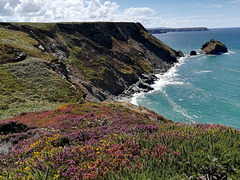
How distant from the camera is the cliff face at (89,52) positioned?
171 ft

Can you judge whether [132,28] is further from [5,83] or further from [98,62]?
[5,83]

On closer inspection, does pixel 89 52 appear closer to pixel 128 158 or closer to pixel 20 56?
pixel 20 56

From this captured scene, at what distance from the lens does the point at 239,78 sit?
87.6 metres

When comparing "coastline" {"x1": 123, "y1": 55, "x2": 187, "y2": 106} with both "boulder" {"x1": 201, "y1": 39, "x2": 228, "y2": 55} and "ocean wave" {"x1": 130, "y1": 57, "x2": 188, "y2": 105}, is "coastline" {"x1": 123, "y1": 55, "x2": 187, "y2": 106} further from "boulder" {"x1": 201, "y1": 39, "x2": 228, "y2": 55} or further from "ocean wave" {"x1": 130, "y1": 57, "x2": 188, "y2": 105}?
"boulder" {"x1": 201, "y1": 39, "x2": 228, "y2": 55}

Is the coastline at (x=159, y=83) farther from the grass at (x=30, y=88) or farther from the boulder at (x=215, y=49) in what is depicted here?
the boulder at (x=215, y=49)

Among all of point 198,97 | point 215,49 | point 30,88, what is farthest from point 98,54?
point 215,49

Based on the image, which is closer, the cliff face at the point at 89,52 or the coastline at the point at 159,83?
the cliff face at the point at 89,52

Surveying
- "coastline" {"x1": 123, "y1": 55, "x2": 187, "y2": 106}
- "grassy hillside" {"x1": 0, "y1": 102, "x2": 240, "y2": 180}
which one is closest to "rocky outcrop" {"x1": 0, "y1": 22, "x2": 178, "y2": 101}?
"coastline" {"x1": 123, "y1": 55, "x2": 187, "y2": 106}

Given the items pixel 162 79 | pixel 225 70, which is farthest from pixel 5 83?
pixel 225 70

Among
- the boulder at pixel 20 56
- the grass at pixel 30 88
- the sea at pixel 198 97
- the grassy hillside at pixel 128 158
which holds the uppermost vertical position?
the boulder at pixel 20 56

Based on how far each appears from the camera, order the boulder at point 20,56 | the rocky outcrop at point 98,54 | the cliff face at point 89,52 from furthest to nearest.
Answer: the rocky outcrop at point 98,54
the cliff face at point 89,52
the boulder at point 20,56

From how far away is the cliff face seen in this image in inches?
2051

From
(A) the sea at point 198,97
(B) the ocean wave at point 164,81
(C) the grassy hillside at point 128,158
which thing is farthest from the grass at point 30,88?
(B) the ocean wave at point 164,81

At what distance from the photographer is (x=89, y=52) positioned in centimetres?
9512
